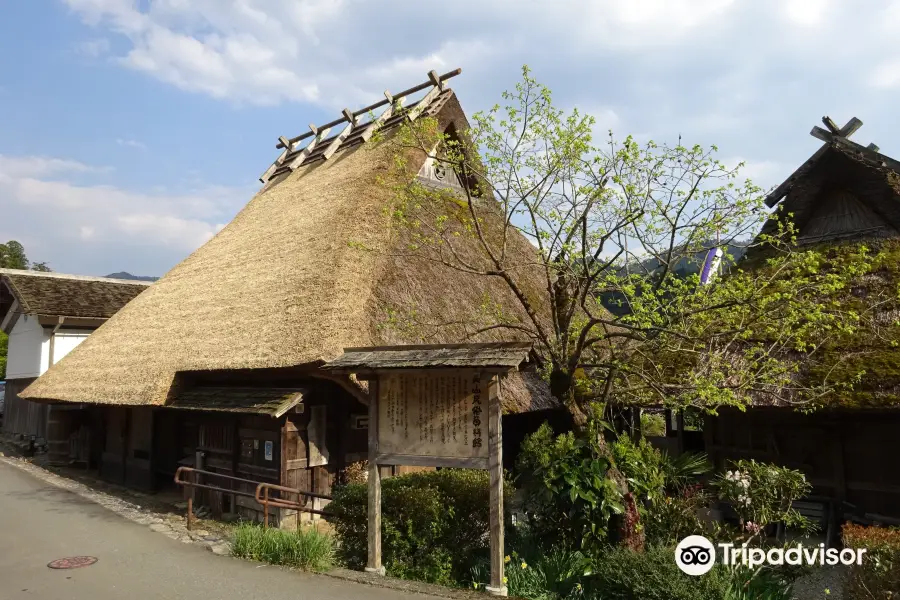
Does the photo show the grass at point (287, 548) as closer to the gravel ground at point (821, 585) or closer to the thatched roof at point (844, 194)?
the gravel ground at point (821, 585)

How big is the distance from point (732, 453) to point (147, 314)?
14491 mm

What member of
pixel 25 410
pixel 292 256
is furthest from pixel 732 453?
pixel 25 410

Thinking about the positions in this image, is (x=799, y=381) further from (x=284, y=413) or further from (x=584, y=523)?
(x=284, y=413)

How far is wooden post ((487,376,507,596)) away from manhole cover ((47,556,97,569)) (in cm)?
558

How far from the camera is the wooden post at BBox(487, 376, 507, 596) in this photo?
644cm

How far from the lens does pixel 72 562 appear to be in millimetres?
7918

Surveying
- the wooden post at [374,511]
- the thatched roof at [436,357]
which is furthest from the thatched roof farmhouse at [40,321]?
the wooden post at [374,511]

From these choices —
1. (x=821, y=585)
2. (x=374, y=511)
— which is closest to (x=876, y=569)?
(x=821, y=585)

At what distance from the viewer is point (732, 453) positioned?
36.3 ft

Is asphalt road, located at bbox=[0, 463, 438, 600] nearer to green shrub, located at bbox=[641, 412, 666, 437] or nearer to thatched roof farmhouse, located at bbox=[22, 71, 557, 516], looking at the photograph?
thatched roof farmhouse, located at bbox=[22, 71, 557, 516]

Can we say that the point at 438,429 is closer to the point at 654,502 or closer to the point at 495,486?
the point at 495,486

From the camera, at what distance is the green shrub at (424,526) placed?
23.4ft

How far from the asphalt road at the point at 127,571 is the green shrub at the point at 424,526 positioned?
640 millimetres

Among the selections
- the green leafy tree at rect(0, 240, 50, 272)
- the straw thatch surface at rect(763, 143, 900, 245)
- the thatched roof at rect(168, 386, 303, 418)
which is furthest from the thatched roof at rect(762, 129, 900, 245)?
the green leafy tree at rect(0, 240, 50, 272)
